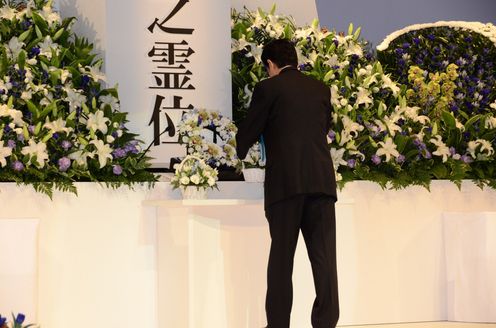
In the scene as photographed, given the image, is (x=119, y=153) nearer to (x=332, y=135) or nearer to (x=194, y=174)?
(x=194, y=174)

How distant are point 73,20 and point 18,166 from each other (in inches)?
49.8

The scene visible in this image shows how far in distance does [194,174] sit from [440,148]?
175 centimetres

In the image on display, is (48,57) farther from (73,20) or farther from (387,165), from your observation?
(387,165)

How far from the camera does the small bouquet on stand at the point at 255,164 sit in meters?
4.83

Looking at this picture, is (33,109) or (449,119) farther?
(449,119)

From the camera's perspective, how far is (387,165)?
5781 millimetres

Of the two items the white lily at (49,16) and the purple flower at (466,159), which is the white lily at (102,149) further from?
the purple flower at (466,159)

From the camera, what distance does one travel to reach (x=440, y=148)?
585cm

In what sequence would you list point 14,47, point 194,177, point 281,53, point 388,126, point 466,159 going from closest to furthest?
1. point 281,53
2. point 194,177
3. point 14,47
4. point 388,126
5. point 466,159

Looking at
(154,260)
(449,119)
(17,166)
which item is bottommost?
(154,260)

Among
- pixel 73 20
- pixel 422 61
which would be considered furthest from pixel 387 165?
pixel 73 20

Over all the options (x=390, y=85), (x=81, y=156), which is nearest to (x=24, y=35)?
(x=81, y=156)

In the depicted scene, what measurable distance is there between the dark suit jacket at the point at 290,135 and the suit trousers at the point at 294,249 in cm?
7

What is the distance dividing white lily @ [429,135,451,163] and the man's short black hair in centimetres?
155
